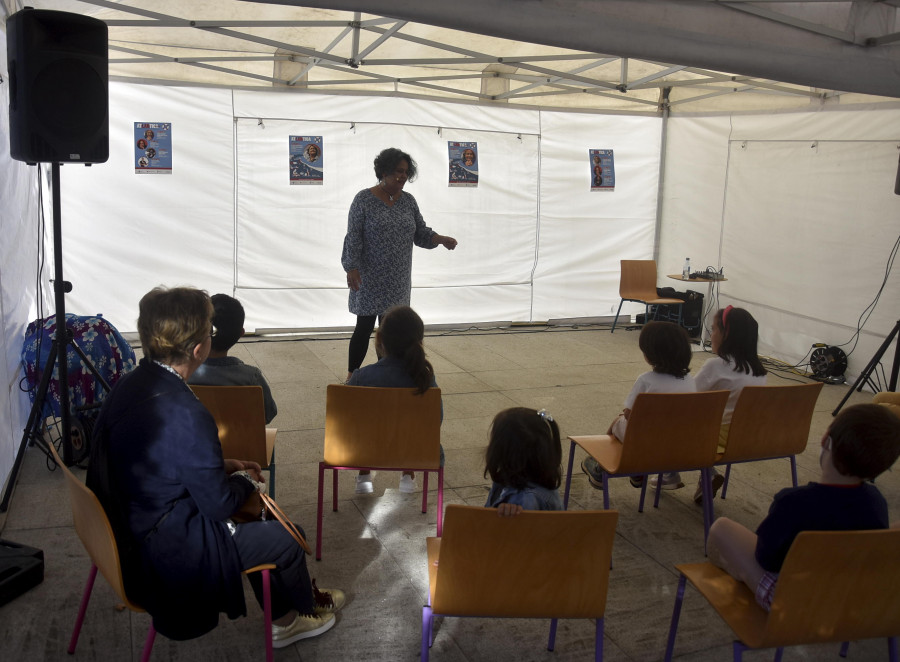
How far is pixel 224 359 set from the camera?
2971 mm

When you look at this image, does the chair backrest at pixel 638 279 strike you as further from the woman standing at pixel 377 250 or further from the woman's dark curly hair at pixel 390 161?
the woman's dark curly hair at pixel 390 161

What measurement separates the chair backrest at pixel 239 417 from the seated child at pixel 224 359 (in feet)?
0.63

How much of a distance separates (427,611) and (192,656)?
0.80 meters

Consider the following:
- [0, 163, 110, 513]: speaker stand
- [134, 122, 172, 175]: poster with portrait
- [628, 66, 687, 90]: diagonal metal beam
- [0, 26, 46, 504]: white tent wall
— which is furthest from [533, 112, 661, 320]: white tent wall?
[0, 163, 110, 513]: speaker stand

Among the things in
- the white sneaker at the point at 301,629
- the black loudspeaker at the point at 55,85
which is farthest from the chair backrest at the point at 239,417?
the black loudspeaker at the point at 55,85

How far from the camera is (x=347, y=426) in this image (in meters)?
2.87

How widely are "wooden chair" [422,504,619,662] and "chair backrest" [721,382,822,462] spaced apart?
4.60 feet

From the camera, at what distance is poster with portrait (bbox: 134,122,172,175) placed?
20.3 ft

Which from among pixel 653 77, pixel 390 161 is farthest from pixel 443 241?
pixel 653 77

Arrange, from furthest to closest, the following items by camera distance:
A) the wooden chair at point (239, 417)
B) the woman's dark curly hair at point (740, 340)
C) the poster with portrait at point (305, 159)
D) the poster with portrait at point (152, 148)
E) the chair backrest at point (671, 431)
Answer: the poster with portrait at point (305, 159) < the poster with portrait at point (152, 148) < the woman's dark curly hair at point (740, 340) < the chair backrest at point (671, 431) < the wooden chair at point (239, 417)

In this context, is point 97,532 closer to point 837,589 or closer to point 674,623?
point 674,623

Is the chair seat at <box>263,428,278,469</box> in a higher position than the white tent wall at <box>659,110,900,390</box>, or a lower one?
lower

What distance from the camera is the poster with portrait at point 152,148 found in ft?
20.3

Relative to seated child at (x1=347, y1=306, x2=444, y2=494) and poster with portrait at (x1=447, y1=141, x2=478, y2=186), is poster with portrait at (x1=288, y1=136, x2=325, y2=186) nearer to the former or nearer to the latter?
poster with portrait at (x1=447, y1=141, x2=478, y2=186)
